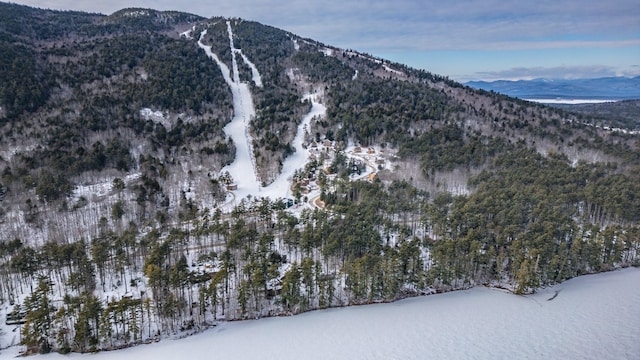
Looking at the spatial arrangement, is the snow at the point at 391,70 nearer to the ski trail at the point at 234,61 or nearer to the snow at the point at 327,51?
the snow at the point at 327,51

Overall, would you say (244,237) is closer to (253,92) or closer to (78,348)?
(78,348)

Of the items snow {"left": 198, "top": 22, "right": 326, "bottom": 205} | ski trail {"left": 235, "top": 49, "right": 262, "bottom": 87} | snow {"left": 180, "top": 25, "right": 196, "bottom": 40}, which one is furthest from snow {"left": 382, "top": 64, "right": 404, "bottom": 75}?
snow {"left": 180, "top": 25, "right": 196, "bottom": 40}

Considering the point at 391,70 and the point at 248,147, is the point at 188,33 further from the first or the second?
the point at 248,147

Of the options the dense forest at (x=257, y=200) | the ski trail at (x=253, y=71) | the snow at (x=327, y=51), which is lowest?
the dense forest at (x=257, y=200)

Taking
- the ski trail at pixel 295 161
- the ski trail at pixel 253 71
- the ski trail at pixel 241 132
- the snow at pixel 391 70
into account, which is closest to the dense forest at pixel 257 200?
the ski trail at pixel 295 161

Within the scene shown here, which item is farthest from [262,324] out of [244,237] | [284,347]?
[244,237]

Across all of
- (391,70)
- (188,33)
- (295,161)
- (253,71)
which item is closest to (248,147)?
(295,161)
